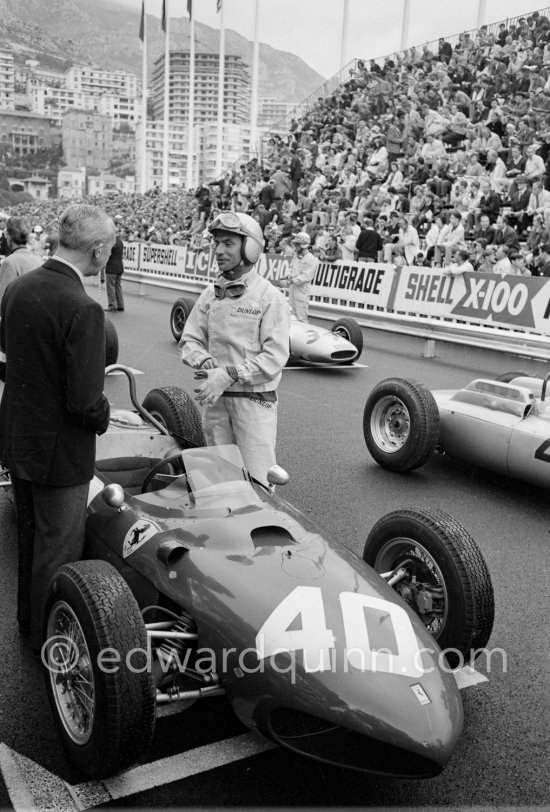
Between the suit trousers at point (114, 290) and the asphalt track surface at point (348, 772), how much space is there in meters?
11.0

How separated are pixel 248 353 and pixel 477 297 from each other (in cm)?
1068

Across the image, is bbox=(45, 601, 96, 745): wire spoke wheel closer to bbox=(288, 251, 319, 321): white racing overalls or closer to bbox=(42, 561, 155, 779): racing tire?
bbox=(42, 561, 155, 779): racing tire

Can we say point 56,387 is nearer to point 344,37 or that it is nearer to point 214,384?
point 214,384

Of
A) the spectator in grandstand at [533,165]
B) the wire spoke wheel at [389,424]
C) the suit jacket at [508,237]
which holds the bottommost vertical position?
the wire spoke wheel at [389,424]

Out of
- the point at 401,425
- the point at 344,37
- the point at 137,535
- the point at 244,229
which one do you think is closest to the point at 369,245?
the point at 401,425

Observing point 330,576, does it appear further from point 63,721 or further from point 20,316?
point 20,316

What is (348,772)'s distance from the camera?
9.53ft

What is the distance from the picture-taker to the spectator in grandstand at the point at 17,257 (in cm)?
713

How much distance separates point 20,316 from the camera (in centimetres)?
319

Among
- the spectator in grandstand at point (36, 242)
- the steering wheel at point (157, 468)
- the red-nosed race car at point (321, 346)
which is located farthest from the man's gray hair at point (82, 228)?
the red-nosed race car at point (321, 346)

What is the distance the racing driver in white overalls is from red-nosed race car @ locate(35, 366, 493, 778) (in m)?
0.82

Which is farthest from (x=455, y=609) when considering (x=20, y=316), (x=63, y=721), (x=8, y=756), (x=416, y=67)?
(x=416, y=67)

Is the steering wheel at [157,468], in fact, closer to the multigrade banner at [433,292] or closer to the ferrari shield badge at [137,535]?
the ferrari shield badge at [137,535]

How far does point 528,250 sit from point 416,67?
1440cm
